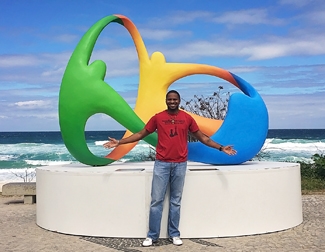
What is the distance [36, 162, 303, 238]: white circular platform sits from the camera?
539 cm

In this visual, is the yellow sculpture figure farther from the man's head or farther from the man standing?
the man's head

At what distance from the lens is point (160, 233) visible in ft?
17.6

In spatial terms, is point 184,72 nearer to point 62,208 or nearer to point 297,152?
point 62,208

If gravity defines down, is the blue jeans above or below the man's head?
below

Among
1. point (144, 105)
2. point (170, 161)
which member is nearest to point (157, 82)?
point (144, 105)

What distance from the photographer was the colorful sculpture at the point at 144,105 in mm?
6082

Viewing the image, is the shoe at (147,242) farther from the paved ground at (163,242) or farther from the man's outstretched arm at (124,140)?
the man's outstretched arm at (124,140)

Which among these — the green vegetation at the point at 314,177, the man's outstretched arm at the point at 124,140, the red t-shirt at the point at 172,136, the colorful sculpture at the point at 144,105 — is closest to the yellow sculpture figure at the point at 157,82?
the colorful sculpture at the point at 144,105

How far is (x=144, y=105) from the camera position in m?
6.68

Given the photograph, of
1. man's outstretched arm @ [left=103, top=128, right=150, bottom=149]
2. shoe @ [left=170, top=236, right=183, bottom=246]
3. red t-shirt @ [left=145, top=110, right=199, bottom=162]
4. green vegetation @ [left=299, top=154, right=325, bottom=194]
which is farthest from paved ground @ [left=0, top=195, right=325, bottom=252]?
green vegetation @ [left=299, top=154, right=325, bottom=194]

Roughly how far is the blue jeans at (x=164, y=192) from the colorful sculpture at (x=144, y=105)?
124 centimetres

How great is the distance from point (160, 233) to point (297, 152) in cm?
2538

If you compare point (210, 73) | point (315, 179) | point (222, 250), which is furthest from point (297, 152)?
point (222, 250)

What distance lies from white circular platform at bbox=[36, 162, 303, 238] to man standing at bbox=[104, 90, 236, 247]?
0.19 metres
